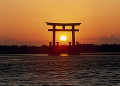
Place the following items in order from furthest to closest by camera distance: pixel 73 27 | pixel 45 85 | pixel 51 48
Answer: pixel 51 48 → pixel 73 27 → pixel 45 85

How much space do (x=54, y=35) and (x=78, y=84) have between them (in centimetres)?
10057

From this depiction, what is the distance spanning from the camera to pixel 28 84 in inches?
988

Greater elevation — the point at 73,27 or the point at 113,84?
the point at 73,27

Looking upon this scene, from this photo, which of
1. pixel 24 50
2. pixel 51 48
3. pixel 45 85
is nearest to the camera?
pixel 45 85

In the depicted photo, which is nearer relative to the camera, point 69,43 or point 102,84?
point 102,84

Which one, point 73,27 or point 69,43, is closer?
point 73,27

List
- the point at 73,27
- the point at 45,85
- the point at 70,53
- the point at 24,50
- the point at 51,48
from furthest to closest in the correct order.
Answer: the point at 24,50
the point at 70,53
the point at 51,48
the point at 73,27
the point at 45,85

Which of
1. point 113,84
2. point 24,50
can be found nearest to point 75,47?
point 24,50

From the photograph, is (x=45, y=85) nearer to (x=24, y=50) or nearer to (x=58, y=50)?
(x=58, y=50)

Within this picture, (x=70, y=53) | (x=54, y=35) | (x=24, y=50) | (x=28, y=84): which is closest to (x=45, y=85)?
(x=28, y=84)

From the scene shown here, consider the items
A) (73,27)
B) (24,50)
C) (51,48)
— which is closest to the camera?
(73,27)

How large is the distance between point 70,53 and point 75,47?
964 centimetres

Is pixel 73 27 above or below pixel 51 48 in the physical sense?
above

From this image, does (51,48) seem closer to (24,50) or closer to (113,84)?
(24,50)
